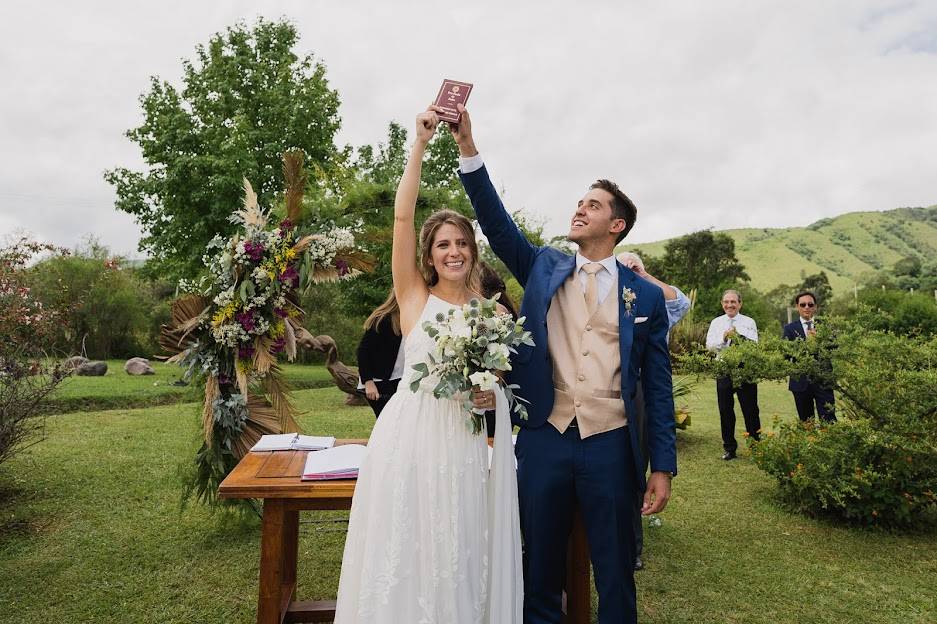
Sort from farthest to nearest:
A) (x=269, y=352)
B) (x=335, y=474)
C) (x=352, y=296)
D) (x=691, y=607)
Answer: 1. (x=352, y=296)
2. (x=269, y=352)
3. (x=691, y=607)
4. (x=335, y=474)

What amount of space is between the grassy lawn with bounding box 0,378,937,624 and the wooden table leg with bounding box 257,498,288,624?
88cm

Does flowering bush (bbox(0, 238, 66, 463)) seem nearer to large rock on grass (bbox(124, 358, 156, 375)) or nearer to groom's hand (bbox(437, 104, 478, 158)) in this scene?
groom's hand (bbox(437, 104, 478, 158))

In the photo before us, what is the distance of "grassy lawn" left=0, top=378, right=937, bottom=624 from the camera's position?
4.20 metres

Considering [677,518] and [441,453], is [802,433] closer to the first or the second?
[677,518]

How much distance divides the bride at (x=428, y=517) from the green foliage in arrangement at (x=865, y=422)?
400cm

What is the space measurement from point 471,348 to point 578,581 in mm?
1683

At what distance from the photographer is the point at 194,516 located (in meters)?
5.96

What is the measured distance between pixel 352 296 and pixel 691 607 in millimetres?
13203

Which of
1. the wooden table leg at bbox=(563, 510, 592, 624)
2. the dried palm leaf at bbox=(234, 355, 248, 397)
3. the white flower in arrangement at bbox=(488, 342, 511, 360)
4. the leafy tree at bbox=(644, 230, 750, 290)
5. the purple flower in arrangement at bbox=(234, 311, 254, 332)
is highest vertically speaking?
the leafy tree at bbox=(644, 230, 750, 290)

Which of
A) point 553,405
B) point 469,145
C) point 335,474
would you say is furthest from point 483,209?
point 335,474

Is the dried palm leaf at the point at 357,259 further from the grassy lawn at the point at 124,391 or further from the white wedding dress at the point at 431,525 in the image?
the grassy lawn at the point at 124,391

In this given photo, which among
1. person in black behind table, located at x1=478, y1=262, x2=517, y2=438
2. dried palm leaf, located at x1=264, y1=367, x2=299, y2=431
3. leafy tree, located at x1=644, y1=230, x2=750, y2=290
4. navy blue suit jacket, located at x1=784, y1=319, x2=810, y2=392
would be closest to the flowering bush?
dried palm leaf, located at x1=264, y1=367, x2=299, y2=431

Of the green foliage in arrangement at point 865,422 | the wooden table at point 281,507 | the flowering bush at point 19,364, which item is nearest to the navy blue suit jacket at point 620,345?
the wooden table at point 281,507

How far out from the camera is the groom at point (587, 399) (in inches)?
105
